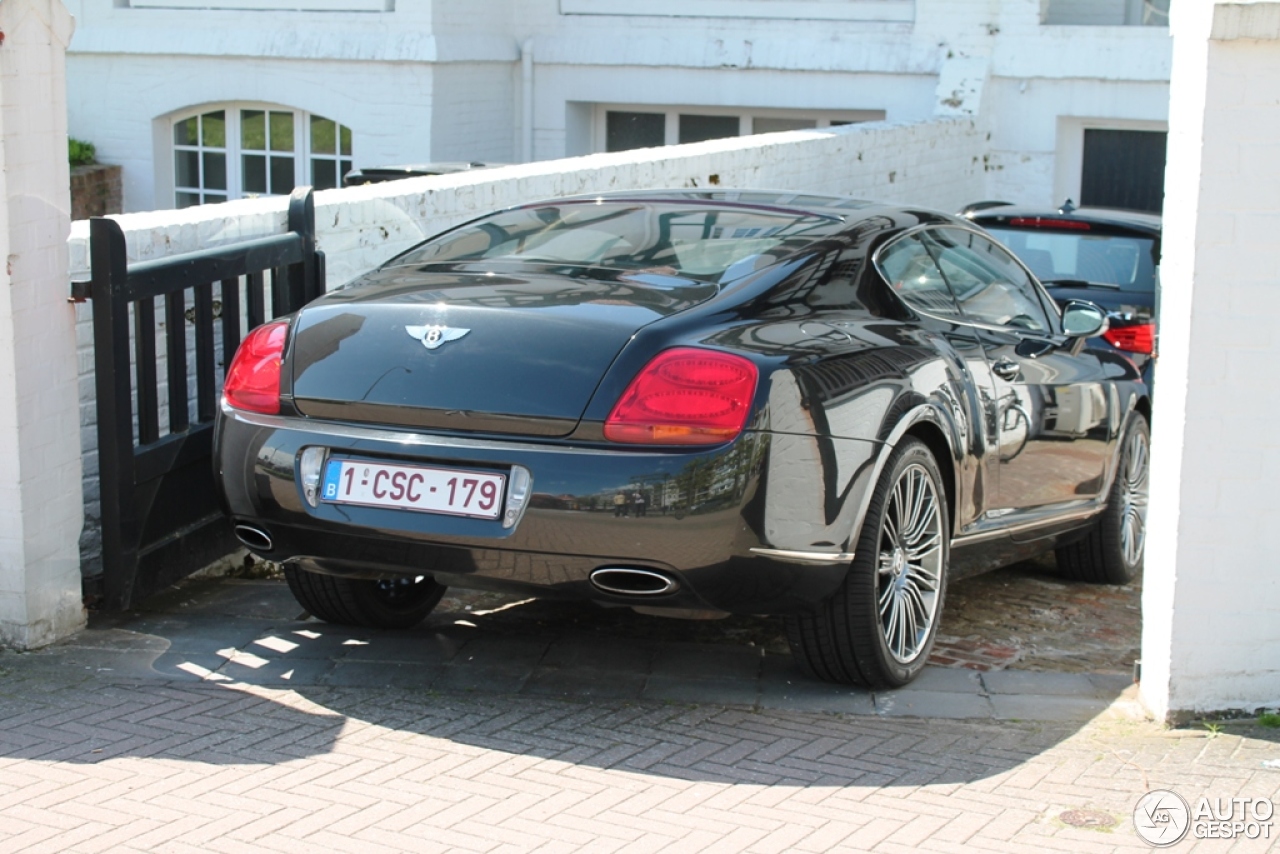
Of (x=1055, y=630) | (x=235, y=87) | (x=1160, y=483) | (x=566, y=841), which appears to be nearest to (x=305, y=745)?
(x=566, y=841)

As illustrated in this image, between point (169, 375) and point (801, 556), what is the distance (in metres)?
2.36

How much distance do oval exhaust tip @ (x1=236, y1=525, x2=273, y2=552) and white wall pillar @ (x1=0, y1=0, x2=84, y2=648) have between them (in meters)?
0.72

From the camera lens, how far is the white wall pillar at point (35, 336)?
15.6 ft

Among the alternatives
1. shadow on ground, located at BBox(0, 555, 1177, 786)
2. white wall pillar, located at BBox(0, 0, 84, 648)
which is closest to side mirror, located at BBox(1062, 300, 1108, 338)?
shadow on ground, located at BBox(0, 555, 1177, 786)

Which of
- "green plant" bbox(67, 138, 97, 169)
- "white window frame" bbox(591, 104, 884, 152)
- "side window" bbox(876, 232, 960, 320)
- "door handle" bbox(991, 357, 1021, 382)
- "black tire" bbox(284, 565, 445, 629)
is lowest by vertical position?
"black tire" bbox(284, 565, 445, 629)

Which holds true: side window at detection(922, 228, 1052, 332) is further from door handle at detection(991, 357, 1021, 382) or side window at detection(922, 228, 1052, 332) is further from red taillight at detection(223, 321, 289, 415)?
red taillight at detection(223, 321, 289, 415)

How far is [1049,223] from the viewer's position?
27.9ft

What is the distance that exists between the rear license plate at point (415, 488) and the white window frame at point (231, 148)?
1325 cm

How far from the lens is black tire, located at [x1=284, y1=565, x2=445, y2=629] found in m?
5.15

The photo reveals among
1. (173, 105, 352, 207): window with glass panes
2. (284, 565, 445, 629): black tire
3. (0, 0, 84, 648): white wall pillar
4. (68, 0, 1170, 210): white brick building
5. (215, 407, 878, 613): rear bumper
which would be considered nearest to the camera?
(215, 407, 878, 613): rear bumper

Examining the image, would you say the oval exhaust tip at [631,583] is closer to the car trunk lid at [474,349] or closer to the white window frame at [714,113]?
the car trunk lid at [474,349]

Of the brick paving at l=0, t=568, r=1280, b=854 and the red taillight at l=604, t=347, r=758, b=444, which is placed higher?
the red taillight at l=604, t=347, r=758, b=444

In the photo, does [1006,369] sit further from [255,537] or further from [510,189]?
[510,189]

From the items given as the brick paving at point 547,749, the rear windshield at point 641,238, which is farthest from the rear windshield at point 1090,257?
the rear windshield at point 641,238
